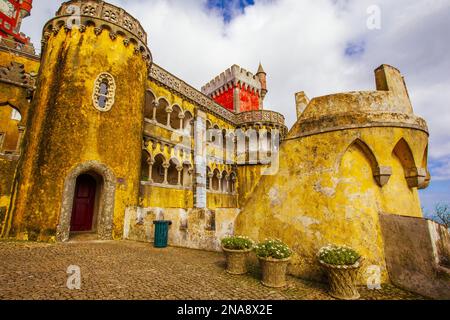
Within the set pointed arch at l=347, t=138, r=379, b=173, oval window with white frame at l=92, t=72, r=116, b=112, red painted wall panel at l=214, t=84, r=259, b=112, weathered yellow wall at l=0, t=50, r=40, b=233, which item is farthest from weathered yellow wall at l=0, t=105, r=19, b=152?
red painted wall panel at l=214, t=84, r=259, b=112

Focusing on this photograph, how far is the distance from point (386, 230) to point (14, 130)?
1966 centimetres

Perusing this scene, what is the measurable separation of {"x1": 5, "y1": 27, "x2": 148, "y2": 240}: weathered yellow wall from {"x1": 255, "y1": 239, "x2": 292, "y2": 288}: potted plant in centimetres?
758

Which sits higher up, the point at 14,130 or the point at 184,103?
the point at 184,103

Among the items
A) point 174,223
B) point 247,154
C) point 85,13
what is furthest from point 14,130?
point 247,154

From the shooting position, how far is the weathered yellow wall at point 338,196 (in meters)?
4.47

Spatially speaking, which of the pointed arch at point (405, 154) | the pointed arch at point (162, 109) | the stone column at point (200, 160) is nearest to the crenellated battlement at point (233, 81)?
the stone column at point (200, 160)

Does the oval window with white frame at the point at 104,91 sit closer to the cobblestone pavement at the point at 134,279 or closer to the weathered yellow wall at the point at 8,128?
the cobblestone pavement at the point at 134,279

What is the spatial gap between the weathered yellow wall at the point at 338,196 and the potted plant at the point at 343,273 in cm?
69

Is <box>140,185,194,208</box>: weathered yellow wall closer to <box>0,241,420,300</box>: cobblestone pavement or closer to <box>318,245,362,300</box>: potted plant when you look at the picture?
<box>0,241,420,300</box>: cobblestone pavement

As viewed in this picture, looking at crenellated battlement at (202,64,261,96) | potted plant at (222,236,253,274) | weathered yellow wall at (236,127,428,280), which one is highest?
crenellated battlement at (202,64,261,96)

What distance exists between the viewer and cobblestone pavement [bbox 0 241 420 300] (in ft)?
12.3
